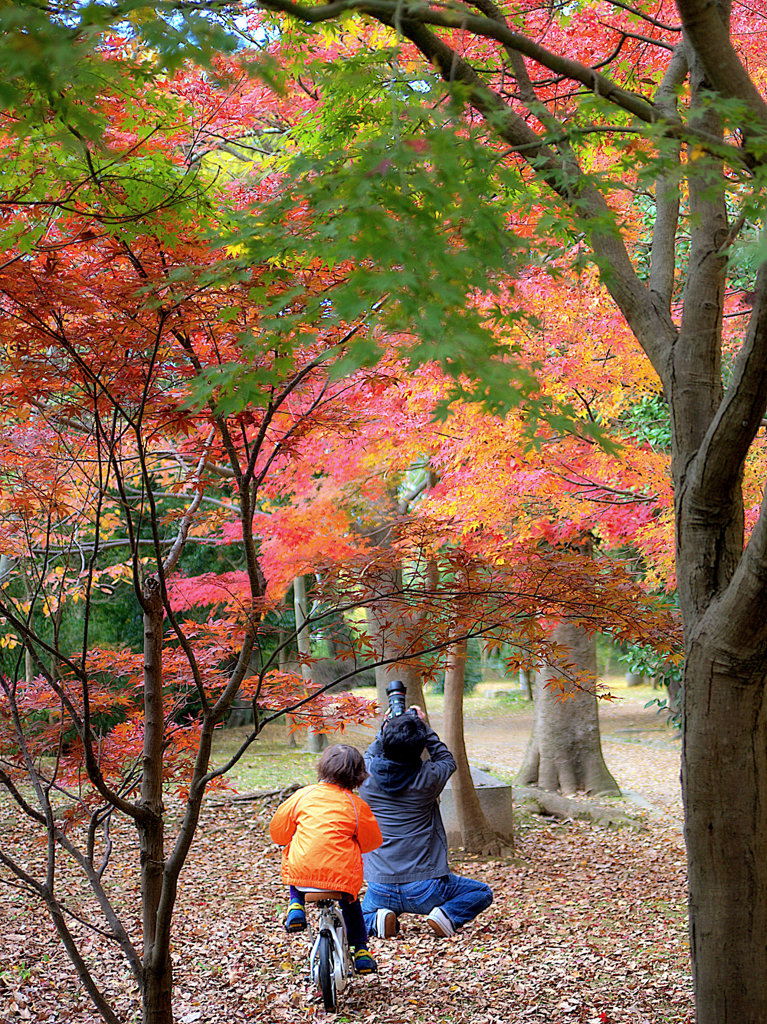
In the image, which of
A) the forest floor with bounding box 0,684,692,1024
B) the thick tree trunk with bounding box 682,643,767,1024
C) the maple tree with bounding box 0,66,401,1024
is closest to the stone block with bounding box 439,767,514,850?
the forest floor with bounding box 0,684,692,1024

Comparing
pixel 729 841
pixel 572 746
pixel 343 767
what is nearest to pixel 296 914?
pixel 343 767

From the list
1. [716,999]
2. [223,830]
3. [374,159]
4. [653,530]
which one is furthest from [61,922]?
[223,830]

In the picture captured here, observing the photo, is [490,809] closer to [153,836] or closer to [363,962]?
[363,962]

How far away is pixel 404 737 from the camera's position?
16.4ft

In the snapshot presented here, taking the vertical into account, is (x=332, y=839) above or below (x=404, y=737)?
below

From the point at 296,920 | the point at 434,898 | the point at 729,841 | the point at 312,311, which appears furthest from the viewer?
the point at 434,898

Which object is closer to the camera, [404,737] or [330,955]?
[330,955]

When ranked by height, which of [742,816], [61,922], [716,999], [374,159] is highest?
[374,159]

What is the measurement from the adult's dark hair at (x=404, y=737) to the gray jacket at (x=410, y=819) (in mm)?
60

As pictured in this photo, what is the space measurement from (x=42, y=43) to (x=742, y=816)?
3.48 metres

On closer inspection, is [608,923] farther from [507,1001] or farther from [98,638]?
[98,638]

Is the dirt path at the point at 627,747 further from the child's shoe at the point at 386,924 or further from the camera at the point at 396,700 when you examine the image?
the camera at the point at 396,700

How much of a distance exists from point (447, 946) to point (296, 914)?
200cm

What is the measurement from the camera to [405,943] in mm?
5820
